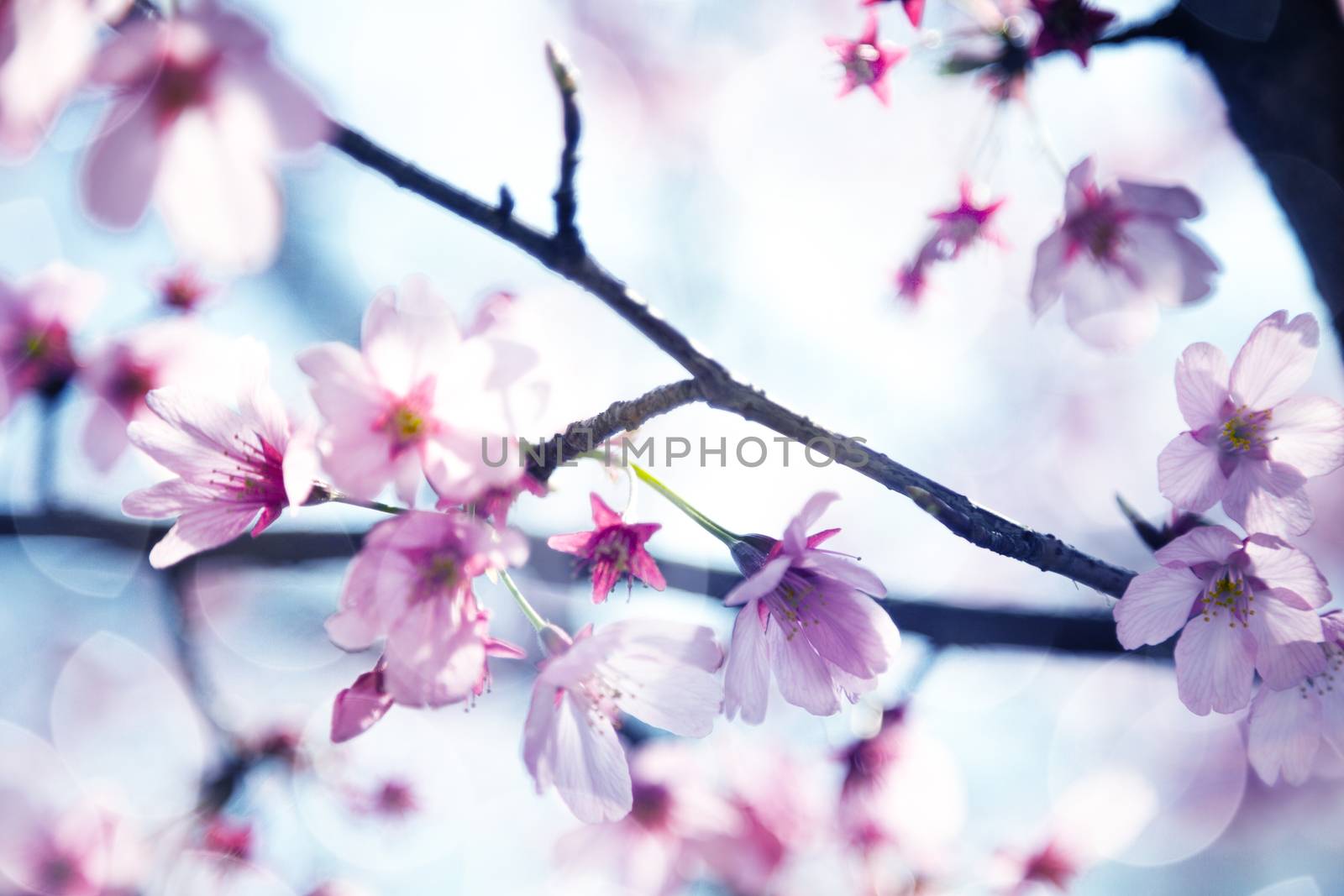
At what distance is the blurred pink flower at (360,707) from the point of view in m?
0.82

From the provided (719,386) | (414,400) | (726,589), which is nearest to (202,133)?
(414,400)

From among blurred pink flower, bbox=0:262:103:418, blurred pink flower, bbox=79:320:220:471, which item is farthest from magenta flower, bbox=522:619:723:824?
blurred pink flower, bbox=0:262:103:418

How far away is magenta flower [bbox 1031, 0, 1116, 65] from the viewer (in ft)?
4.03

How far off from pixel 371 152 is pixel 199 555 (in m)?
1.30

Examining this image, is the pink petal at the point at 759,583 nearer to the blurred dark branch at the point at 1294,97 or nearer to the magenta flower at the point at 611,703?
the magenta flower at the point at 611,703

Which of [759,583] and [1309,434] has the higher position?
[1309,434]

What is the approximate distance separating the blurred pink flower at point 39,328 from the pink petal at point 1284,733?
2.55 meters

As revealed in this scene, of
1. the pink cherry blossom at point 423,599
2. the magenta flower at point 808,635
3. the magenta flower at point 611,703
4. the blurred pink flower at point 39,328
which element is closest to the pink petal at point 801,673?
the magenta flower at point 808,635

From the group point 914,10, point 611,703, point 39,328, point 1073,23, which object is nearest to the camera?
point 611,703

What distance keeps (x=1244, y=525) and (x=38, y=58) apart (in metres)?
1.34

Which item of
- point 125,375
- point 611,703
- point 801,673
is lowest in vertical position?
point 125,375

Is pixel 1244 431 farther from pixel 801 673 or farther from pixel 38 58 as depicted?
pixel 38 58

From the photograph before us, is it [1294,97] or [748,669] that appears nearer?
[748,669]

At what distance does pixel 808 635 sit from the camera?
104 cm
